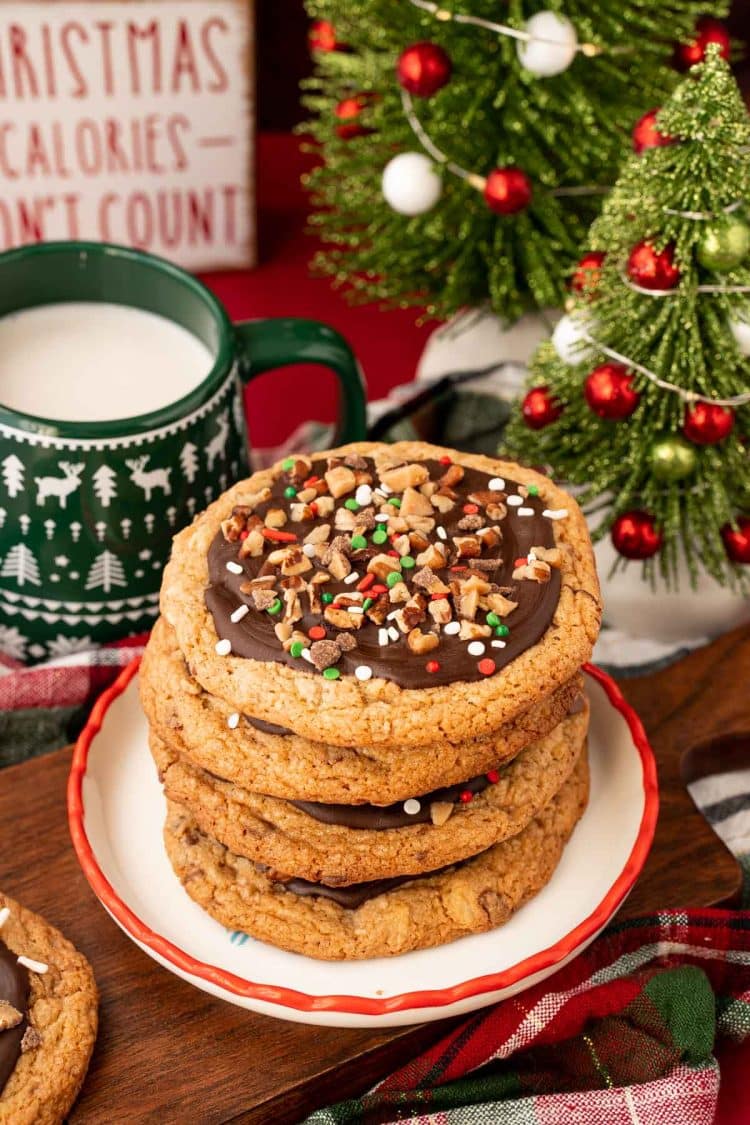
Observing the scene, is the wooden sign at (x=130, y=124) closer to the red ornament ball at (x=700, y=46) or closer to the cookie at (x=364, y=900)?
the red ornament ball at (x=700, y=46)

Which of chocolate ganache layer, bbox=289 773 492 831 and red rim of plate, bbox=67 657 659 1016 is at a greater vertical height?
chocolate ganache layer, bbox=289 773 492 831

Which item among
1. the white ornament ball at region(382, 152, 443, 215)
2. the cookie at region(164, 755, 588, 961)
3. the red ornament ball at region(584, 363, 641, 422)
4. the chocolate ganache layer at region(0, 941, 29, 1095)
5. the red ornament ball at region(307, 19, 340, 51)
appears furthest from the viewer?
the red ornament ball at region(307, 19, 340, 51)

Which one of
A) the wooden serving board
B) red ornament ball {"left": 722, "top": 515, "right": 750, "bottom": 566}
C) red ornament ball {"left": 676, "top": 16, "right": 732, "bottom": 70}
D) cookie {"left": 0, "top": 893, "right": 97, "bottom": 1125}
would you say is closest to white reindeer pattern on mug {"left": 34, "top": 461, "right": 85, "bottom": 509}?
the wooden serving board

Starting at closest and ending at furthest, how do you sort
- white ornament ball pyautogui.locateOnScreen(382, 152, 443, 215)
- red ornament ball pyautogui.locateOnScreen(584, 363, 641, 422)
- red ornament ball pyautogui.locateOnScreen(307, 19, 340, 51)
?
red ornament ball pyautogui.locateOnScreen(584, 363, 641, 422) < white ornament ball pyautogui.locateOnScreen(382, 152, 443, 215) < red ornament ball pyautogui.locateOnScreen(307, 19, 340, 51)

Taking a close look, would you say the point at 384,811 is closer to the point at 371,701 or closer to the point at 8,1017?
the point at 371,701

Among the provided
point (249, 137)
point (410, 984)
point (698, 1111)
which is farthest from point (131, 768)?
point (249, 137)

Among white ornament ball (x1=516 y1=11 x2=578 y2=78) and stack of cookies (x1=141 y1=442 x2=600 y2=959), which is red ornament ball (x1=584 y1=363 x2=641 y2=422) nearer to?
stack of cookies (x1=141 y1=442 x2=600 y2=959)

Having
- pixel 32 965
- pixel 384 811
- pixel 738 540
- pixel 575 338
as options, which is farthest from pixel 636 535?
pixel 32 965
